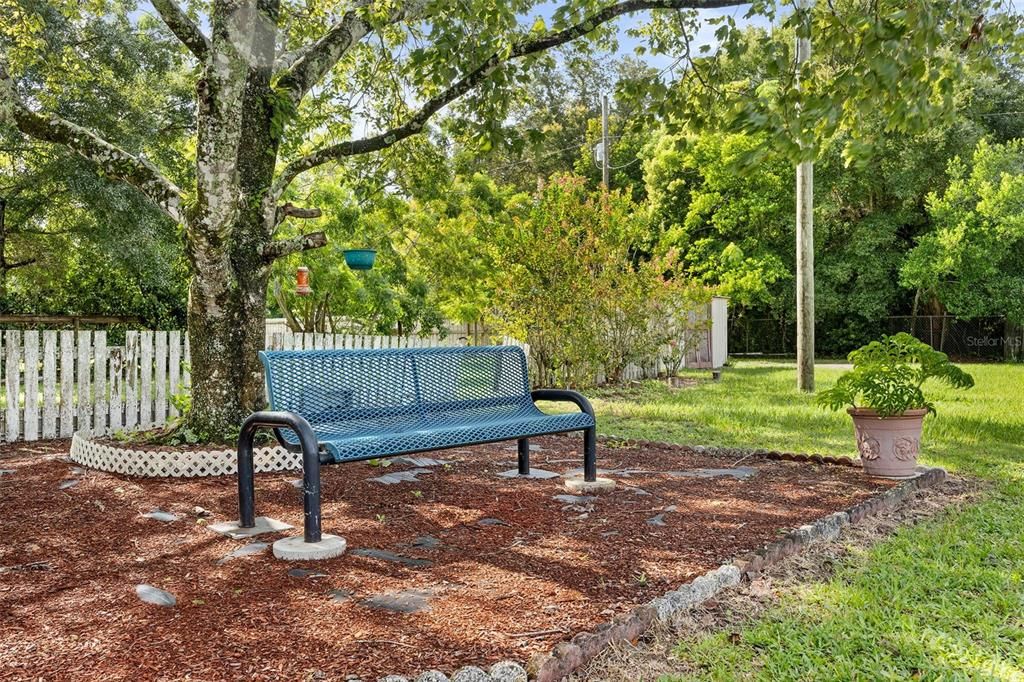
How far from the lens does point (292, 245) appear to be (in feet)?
21.3

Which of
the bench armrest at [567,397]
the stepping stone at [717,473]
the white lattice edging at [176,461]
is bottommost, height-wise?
the stepping stone at [717,473]

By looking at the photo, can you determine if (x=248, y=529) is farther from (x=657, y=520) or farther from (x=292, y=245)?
(x=292, y=245)

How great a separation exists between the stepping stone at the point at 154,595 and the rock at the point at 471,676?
4.56ft

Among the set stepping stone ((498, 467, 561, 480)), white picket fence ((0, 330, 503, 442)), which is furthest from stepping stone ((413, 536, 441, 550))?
white picket fence ((0, 330, 503, 442))

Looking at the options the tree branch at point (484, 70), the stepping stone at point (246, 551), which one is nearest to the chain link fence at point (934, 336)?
the tree branch at point (484, 70)

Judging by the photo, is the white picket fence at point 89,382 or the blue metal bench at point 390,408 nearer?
the blue metal bench at point 390,408

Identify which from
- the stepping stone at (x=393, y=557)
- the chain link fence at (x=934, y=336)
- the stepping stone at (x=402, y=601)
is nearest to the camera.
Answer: the stepping stone at (x=402, y=601)

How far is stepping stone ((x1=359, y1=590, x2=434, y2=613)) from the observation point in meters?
2.89

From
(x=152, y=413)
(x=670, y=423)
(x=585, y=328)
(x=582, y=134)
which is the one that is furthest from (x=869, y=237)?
(x=152, y=413)

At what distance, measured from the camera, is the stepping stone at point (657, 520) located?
4191 millimetres

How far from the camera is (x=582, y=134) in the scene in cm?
3194

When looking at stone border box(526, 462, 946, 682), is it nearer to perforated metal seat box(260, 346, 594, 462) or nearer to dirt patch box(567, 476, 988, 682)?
dirt patch box(567, 476, 988, 682)

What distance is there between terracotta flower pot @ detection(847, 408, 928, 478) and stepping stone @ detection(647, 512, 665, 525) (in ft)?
5.97

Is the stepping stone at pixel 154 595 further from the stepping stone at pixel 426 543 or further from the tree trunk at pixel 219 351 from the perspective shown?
the tree trunk at pixel 219 351
